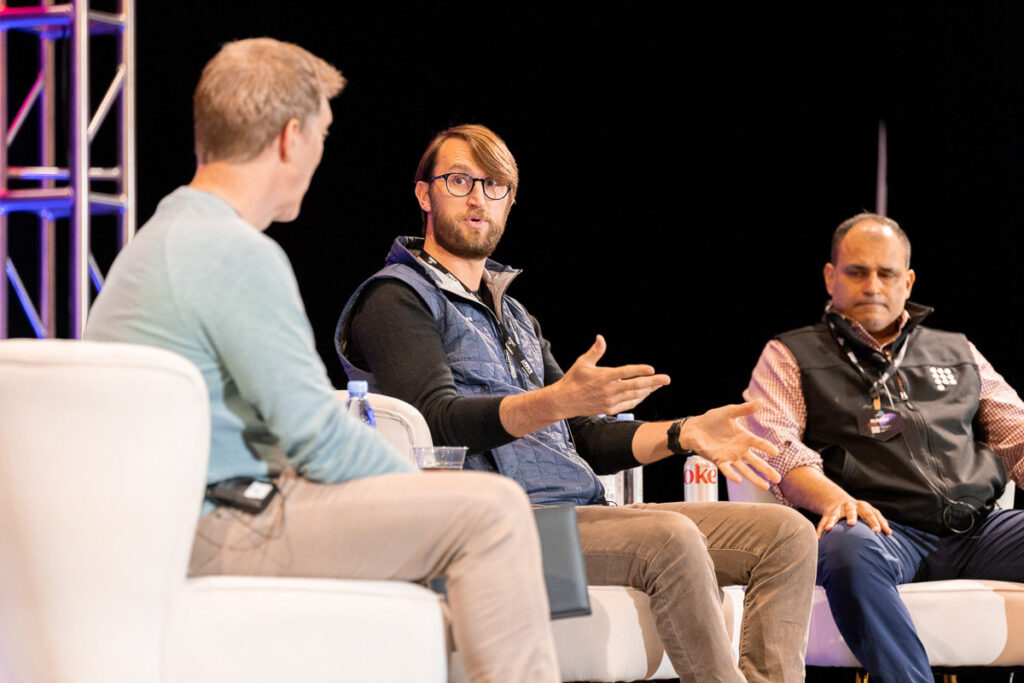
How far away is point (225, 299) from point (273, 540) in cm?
32

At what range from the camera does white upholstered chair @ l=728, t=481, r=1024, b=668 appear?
8.36ft

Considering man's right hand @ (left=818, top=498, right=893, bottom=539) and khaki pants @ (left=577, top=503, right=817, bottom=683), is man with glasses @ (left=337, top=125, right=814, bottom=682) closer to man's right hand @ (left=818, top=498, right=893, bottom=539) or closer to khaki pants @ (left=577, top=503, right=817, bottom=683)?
khaki pants @ (left=577, top=503, right=817, bottom=683)

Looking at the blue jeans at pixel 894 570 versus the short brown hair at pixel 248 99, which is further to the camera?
the blue jeans at pixel 894 570

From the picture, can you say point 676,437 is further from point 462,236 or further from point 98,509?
point 98,509

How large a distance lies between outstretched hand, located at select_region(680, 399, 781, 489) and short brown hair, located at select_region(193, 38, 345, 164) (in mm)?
977

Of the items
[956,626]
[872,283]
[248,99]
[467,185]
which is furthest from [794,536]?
[248,99]

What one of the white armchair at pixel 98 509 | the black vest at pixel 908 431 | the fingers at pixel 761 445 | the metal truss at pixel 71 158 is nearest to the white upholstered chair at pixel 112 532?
the white armchair at pixel 98 509

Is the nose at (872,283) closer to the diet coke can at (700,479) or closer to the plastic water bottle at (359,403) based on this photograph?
the diet coke can at (700,479)

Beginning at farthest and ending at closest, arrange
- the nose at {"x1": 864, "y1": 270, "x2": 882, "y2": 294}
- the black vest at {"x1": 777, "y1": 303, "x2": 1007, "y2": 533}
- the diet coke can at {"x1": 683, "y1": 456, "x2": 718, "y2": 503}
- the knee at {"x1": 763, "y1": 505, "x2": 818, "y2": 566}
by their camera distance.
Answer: the diet coke can at {"x1": 683, "y1": 456, "x2": 718, "y2": 503}
the nose at {"x1": 864, "y1": 270, "x2": 882, "y2": 294}
the black vest at {"x1": 777, "y1": 303, "x2": 1007, "y2": 533}
the knee at {"x1": 763, "y1": 505, "x2": 818, "y2": 566}

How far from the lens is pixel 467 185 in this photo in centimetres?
266

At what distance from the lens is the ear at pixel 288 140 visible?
5.33 ft

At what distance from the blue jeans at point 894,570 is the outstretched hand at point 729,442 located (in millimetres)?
491

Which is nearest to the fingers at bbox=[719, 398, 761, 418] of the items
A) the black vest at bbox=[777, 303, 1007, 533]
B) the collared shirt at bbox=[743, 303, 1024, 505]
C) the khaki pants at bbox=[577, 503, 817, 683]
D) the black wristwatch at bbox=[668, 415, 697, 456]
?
the black wristwatch at bbox=[668, 415, 697, 456]

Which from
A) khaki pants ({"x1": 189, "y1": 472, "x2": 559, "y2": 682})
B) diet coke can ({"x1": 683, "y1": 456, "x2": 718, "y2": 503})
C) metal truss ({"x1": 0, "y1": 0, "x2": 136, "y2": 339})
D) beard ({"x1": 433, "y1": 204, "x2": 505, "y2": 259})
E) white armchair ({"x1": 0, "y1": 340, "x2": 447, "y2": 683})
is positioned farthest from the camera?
metal truss ({"x1": 0, "y1": 0, "x2": 136, "y2": 339})
